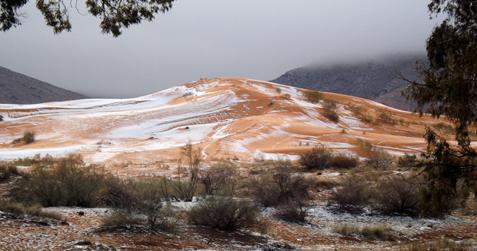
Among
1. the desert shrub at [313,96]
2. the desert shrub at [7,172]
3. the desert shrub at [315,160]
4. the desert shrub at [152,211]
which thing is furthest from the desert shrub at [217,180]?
the desert shrub at [313,96]

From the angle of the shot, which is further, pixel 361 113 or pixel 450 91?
pixel 361 113

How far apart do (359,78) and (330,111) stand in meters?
105

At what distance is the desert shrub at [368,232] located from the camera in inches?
485

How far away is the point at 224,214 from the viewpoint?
36.7 feet

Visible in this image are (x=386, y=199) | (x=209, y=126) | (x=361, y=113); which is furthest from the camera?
(x=361, y=113)

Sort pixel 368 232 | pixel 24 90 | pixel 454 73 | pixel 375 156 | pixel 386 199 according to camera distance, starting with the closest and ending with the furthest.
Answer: pixel 454 73 < pixel 368 232 < pixel 386 199 < pixel 375 156 < pixel 24 90

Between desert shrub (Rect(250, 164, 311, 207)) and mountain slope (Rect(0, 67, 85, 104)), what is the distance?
95191mm

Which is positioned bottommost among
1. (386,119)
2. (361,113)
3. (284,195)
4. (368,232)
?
(368,232)

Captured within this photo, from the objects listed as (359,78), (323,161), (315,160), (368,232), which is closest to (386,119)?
(323,161)

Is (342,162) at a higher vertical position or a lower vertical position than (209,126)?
lower

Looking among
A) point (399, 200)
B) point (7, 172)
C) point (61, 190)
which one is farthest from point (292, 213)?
point (7, 172)

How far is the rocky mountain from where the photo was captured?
126875 millimetres

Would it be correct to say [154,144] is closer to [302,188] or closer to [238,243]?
[302,188]

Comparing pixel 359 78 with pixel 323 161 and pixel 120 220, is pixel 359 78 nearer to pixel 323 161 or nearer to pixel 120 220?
pixel 323 161
